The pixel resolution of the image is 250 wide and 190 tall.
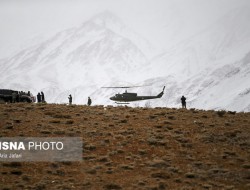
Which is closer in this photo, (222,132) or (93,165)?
(93,165)

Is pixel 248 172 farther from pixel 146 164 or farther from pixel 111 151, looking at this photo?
pixel 111 151

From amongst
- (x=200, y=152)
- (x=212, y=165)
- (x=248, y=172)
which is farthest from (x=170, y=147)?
(x=248, y=172)

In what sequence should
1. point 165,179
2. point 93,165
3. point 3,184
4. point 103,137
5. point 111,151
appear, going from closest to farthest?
point 3,184
point 165,179
point 93,165
point 111,151
point 103,137

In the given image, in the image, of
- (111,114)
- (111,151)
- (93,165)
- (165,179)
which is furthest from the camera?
(111,114)

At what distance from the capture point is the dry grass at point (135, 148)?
2259 cm

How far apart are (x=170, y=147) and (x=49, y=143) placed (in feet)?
27.4

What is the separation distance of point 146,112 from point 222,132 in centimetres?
879

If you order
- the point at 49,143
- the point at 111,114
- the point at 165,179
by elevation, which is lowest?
the point at 165,179

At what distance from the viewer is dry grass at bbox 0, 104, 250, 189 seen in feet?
74.1

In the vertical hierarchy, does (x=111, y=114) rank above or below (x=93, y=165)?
above

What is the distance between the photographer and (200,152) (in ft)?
89.1

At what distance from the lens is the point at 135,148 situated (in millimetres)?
27594

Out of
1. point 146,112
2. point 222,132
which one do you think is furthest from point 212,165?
point 146,112

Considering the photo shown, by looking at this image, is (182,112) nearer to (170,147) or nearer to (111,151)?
(170,147)
